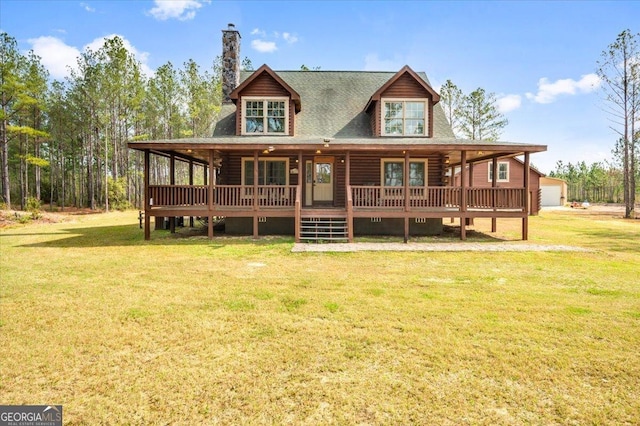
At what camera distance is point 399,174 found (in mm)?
A: 15594

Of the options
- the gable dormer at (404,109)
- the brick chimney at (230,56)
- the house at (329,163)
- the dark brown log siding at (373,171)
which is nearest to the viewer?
the house at (329,163)

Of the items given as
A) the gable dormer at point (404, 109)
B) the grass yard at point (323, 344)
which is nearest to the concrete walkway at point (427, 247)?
the grass yard at point (323, 344)

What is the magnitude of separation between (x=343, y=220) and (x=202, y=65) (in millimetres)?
32280

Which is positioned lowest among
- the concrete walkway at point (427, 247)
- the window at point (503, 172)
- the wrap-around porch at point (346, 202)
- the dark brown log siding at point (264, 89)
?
the concrete walkway at point (427, 247)

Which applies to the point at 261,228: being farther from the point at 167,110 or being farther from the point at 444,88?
the point at 444,88

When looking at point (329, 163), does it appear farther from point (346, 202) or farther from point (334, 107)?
point (334, 107)

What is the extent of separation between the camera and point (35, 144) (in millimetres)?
33719

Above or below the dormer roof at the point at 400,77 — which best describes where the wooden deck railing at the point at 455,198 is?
below

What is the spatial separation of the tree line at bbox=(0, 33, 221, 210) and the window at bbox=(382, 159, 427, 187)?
2534 cm

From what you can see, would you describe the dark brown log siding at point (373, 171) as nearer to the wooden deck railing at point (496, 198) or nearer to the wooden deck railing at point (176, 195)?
the wooden deck railing at point (496, 198)

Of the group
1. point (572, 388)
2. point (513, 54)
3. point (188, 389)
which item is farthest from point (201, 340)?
point (513, 54)

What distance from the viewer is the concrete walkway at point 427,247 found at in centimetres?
1065

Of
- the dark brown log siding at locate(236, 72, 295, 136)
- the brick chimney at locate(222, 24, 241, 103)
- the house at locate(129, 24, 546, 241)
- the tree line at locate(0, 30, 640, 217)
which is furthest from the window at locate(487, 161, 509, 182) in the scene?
the brick chimney at locate(222, 24, 241, 103)

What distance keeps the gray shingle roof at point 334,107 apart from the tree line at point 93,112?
59.3 ft
